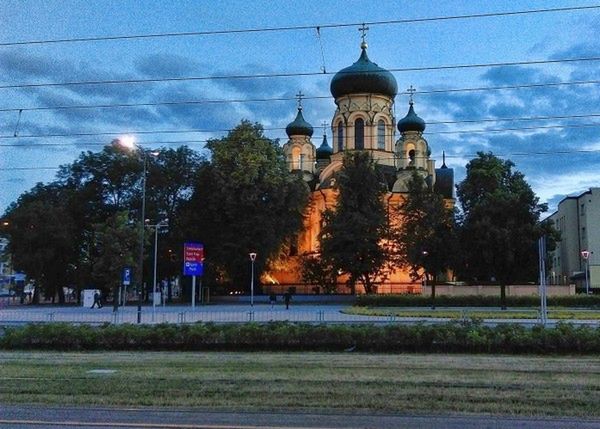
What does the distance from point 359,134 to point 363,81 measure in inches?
243

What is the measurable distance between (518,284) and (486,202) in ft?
48.5

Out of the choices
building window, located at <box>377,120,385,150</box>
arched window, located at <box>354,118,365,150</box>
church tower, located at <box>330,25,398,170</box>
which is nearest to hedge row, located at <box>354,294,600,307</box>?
church tower, located at <box>330,25,398,170</box>

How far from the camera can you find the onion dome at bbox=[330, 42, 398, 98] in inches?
2785

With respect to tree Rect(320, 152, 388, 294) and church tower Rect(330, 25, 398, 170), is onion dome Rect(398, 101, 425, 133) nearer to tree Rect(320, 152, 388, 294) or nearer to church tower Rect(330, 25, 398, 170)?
church tower Rect(330, 25, 398, 170)

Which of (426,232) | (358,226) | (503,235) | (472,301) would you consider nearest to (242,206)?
(358,226)

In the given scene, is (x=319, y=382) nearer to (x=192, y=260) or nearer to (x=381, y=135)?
(x=192, y=260)

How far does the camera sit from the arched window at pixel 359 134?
72.4 m

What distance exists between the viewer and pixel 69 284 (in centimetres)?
6444

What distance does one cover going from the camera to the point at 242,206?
185 ft

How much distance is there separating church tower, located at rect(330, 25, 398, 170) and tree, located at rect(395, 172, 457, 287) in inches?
709

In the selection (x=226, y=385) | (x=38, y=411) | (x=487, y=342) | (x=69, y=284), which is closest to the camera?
(x=38, y=411)

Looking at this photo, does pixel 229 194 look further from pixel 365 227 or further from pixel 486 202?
pixel 486 202

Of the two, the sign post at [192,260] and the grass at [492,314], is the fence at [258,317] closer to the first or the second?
the grass at [492,314]

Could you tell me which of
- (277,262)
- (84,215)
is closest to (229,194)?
(277,262)
